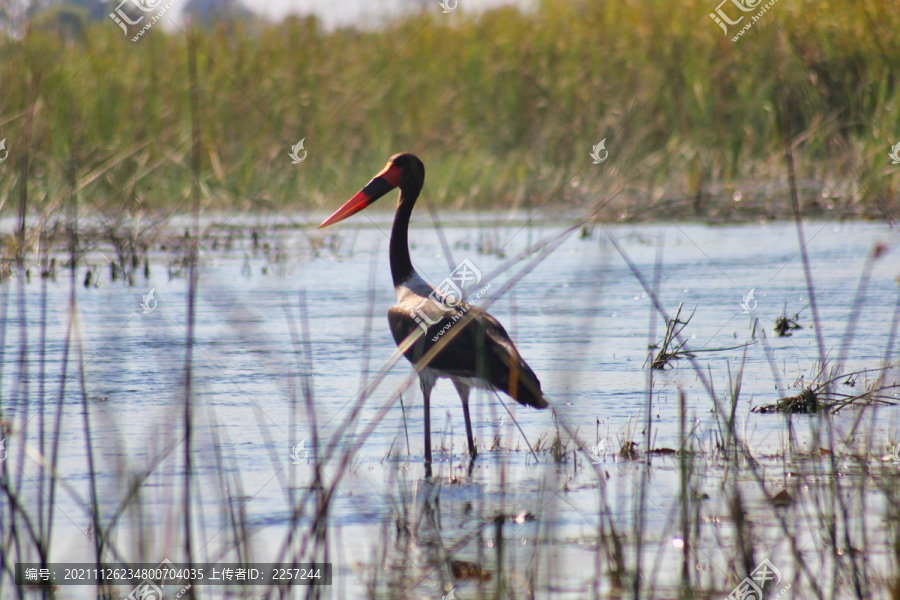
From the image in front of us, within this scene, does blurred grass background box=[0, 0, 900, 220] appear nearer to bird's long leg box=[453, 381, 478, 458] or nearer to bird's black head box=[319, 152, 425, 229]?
bird's black head box=[319, 152, 425, 229]

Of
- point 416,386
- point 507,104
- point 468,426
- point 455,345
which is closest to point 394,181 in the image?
point 416,386

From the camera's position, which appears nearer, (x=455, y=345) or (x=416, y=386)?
(x=455, y=345)

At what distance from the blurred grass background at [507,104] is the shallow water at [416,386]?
5.16 feet

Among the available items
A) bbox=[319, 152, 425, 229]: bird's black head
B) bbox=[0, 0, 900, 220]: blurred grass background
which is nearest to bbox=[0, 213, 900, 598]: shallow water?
bbox=[319, 152, 425, 229]: bird's black head

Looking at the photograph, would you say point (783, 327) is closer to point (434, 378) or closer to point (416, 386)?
point (416, 386)

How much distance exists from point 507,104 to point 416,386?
27.2 feet

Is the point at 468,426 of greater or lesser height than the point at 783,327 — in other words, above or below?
below

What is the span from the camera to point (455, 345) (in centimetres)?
423

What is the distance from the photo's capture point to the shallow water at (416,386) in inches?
124

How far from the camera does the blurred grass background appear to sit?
11.2 meters

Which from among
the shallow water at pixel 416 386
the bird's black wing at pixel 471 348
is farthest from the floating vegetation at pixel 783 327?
the bird's black wing at pixel 471 348

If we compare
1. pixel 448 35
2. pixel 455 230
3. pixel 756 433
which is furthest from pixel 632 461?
pixel 448 35

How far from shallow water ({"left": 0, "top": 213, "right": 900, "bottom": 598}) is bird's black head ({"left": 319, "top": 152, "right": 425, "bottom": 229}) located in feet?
2.20

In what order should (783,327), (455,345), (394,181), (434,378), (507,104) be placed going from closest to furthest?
(455,345)
(434,378)
(394,181)
(783,327)
(507,104)
